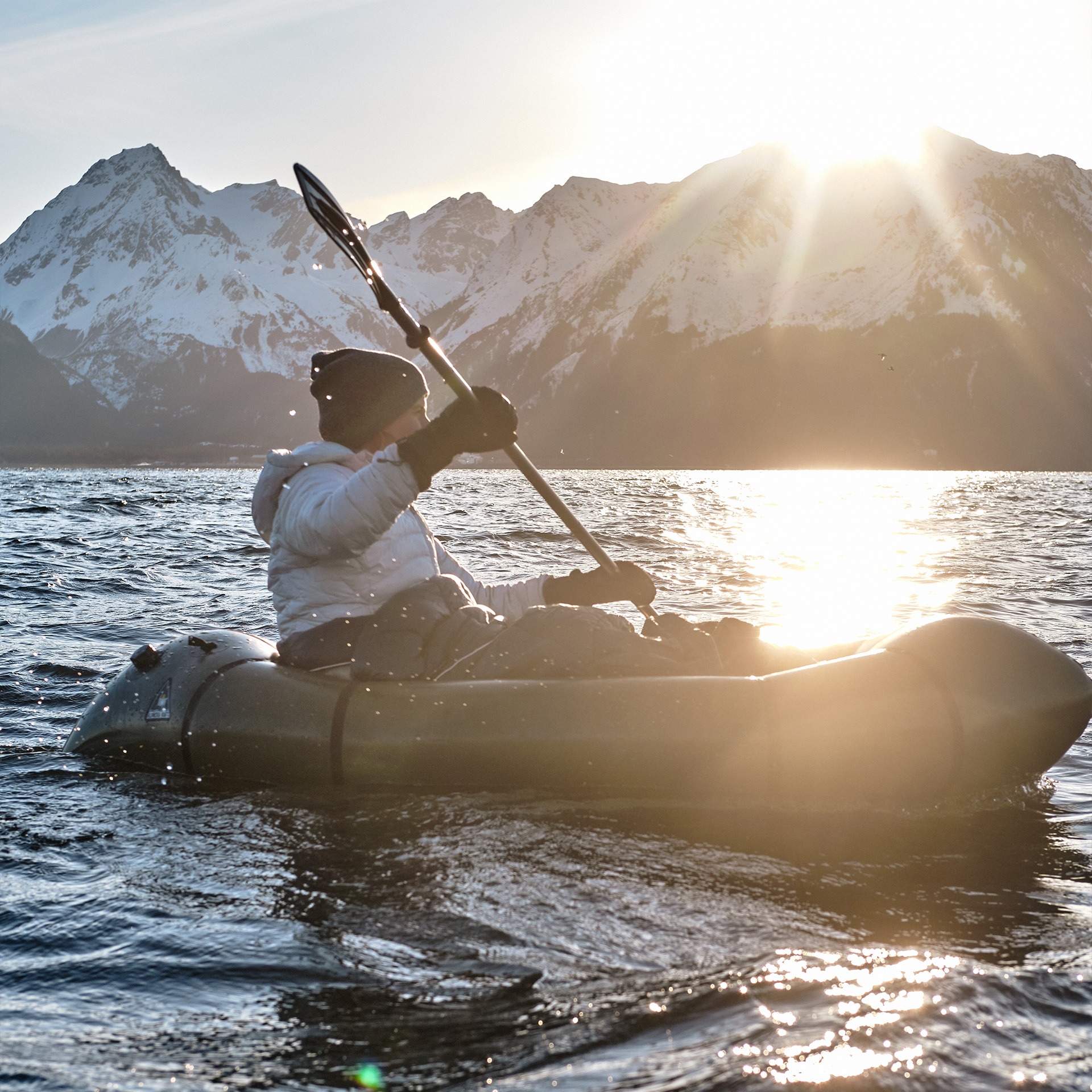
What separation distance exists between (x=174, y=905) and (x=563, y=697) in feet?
6.89

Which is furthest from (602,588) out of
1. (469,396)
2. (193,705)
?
(193,705)

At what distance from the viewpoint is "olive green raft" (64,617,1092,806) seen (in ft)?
16.3

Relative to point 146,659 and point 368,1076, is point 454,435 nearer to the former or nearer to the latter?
point 146,659

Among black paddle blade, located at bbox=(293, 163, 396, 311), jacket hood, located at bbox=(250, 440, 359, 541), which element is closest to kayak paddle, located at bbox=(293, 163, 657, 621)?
black paddle blade, located at bbox=(293, 163, 396, 311)

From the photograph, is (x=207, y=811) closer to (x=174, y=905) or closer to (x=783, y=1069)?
(x=174, y=905)

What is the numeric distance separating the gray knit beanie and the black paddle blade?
79 cm

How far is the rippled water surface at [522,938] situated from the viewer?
264 centimetres

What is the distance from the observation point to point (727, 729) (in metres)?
4.98

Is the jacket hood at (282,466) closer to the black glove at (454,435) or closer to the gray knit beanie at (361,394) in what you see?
the gray knit beanie at (361,394)

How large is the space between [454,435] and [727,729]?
196cm

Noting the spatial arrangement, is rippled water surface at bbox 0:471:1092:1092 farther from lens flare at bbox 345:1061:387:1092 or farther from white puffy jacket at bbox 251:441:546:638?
white puffy jacket at bbox 251:441:546:638

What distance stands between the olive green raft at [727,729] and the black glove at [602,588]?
102cm

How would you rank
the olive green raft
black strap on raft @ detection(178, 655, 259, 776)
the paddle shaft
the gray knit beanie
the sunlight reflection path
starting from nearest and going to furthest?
the olive green raft, the gray knit beanie, the paddle shaft, black strap on raft @ detection(178, 655, 259, 776), the sunlight reflection path

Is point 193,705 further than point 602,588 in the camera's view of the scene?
No
